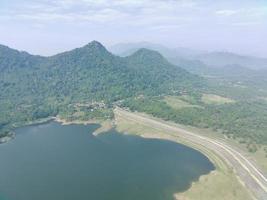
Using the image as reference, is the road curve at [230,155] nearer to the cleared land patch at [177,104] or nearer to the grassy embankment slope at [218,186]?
the grassy embankment slope at [218,186]

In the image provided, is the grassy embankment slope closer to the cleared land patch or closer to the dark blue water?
the dark blue water

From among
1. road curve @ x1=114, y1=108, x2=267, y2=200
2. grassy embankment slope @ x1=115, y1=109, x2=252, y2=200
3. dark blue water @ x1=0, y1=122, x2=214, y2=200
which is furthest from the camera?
dark blue water @ x1=0, y1=122, x2=214, y2=200

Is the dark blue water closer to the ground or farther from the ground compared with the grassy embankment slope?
closer to the ground

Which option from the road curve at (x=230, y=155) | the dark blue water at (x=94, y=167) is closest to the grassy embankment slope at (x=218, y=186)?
the road curve at (x=230, y=155)

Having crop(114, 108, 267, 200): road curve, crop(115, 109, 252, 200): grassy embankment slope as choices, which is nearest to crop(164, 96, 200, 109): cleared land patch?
crop(114, 108, 267, 200): road curve

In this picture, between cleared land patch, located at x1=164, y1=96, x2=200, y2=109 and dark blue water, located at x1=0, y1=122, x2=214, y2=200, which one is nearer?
dark blue water, located at x1=0, y1=122, x2=214, y2=200
